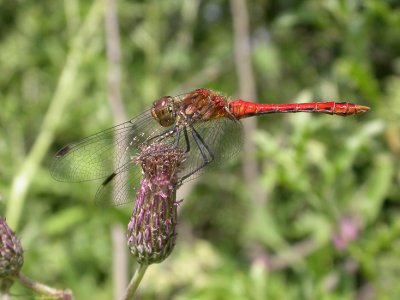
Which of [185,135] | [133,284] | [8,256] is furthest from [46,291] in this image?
[185,135]

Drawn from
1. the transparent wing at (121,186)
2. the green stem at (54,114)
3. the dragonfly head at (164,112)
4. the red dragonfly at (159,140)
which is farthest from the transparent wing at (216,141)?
the green stem at (54,114)

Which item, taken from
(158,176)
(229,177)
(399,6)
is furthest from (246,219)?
(158,176)

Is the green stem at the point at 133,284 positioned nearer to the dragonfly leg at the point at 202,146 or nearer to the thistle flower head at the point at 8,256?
the thistle flower head at the point at 8,256

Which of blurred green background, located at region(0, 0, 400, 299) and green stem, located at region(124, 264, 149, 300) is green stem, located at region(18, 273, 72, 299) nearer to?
green stem, located at region(124, 264, 149, 300)

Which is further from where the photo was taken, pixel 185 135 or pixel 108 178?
pixel 185 135

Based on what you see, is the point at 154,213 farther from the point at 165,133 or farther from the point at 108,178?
the point at 165,133

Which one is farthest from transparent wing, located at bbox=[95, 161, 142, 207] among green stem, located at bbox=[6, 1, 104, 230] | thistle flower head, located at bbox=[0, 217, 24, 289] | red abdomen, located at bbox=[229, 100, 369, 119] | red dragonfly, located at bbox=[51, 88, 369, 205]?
green stem, located at bbox=[6, 1, 104, 230]
